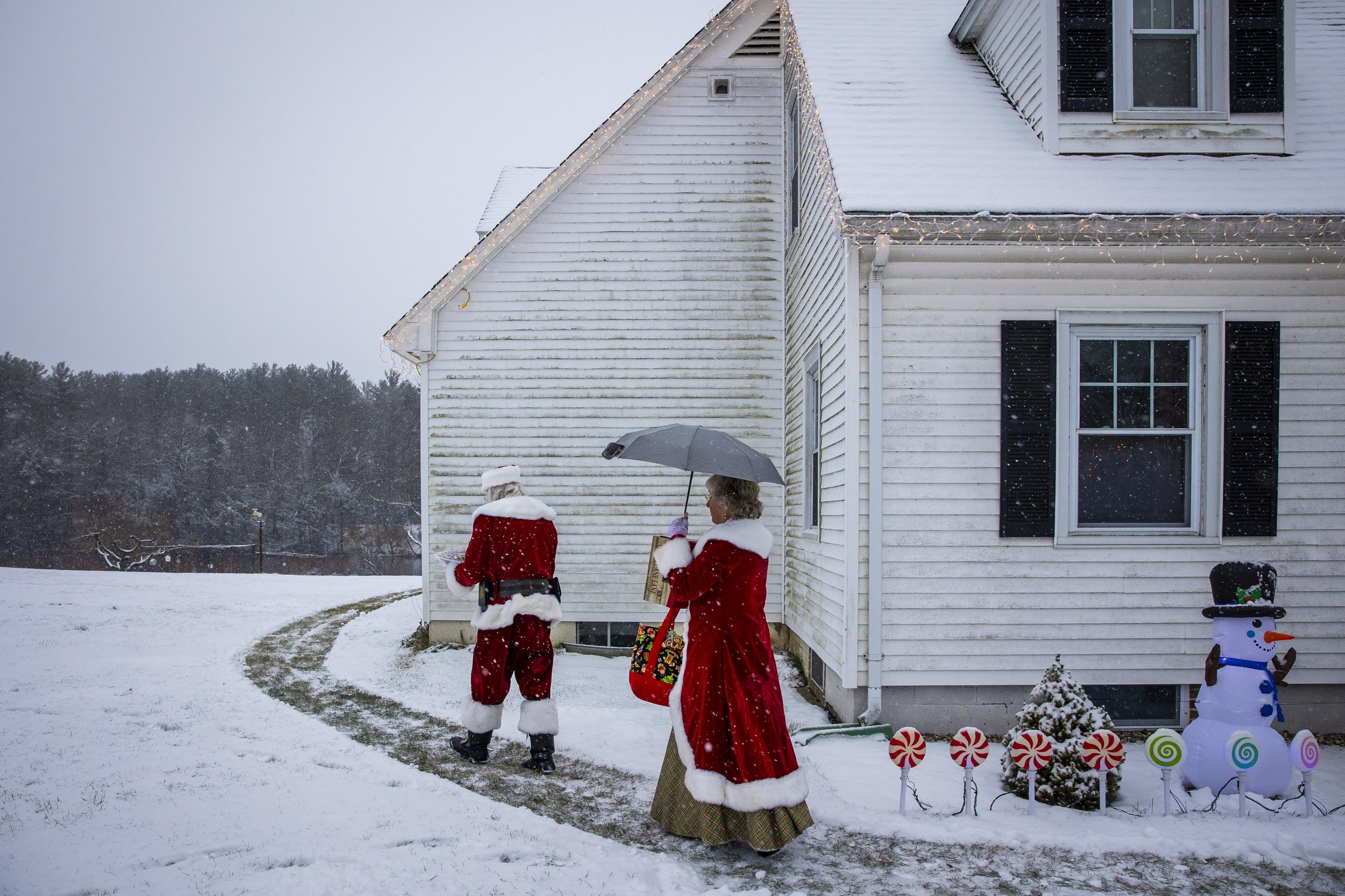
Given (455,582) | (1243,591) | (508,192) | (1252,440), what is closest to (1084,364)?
(1252,440)

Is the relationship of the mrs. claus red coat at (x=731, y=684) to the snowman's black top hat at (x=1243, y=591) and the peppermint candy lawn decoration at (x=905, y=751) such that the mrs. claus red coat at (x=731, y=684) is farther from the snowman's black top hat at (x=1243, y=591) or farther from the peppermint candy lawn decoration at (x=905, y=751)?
the snowman's black top hat at (x=1243, y=591)

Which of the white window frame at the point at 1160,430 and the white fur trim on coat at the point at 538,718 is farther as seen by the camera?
the white window frame at the point at 1160,430

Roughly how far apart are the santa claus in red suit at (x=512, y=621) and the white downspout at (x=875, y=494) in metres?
2.22

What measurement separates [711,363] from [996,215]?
3.93 m

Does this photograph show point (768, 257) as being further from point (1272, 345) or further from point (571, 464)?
point (1272, 345)

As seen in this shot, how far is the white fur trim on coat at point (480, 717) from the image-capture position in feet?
15.8

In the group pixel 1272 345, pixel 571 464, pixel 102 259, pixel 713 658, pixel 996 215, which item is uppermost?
pixel 102 259

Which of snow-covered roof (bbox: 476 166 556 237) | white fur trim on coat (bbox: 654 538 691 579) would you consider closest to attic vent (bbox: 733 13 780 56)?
snow-covered roof (bbox: 476 166 556 237)

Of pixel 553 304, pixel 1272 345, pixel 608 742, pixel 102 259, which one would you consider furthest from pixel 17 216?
pixel 102 259

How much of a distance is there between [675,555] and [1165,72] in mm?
6013

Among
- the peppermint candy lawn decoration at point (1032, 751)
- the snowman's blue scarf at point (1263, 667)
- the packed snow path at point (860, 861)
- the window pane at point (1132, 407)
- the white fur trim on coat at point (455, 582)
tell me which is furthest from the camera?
the window pane at point (1132, 407)

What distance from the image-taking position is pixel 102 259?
198 ft

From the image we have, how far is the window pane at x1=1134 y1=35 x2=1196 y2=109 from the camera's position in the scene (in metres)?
6.21

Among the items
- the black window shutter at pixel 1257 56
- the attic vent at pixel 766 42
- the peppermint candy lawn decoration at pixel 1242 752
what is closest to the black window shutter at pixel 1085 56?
the black window shutter at pixel 1257 56
